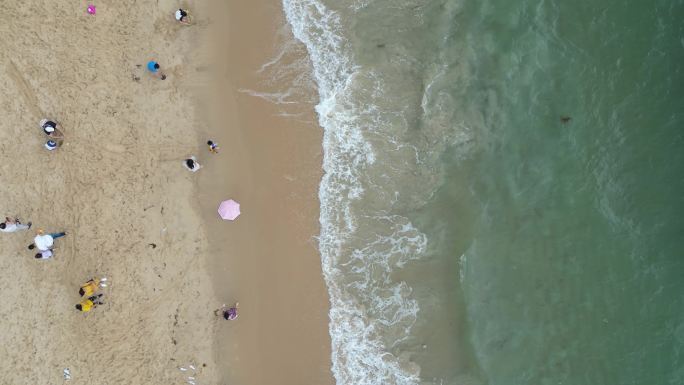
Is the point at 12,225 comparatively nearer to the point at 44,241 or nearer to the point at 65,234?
the point at 44,241

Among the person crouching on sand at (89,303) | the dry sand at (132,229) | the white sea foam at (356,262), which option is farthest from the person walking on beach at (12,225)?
the white sea foam at (356,262)

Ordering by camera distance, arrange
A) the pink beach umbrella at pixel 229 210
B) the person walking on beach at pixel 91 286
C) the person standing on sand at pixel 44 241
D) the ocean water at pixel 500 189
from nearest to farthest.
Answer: the person standing on sand at pixel 44 241 → the person walking on beach at pixel 91 286 → the pink beach umbrella at pixel 229 210 → the ocean water at pixel 500 189

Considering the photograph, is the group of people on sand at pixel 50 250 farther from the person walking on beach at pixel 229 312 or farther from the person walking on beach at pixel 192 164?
the person walking on beach at pixel 192 164

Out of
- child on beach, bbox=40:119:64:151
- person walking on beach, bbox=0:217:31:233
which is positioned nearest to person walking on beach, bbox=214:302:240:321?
person walking on beach, bbox=0:217:31:233

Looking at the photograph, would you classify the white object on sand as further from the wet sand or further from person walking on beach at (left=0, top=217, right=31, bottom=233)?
the wet sand

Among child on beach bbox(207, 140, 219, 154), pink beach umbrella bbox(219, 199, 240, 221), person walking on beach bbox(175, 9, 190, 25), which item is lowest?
pink beach umbrella bbox(219, 199, 240, 221)

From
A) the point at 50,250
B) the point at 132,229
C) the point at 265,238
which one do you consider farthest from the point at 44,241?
the point at 265,238
